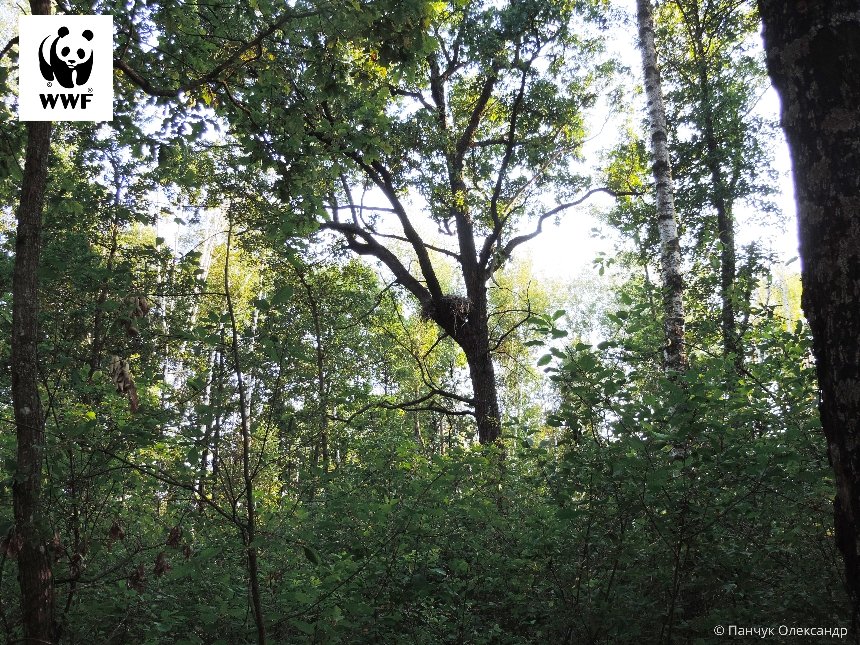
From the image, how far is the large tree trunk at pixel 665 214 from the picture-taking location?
240 inches

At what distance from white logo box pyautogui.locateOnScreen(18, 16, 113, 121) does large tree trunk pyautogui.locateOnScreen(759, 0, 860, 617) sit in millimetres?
4303

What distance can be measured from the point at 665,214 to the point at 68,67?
6.25 metres

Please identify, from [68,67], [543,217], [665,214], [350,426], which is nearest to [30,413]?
[350,426]

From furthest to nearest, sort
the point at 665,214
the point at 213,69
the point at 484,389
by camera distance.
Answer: the point at 484,389 < the point at 665,214 < the point at 213,69

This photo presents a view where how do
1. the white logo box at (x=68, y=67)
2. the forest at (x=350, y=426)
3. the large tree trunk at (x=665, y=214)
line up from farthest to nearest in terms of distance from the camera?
1. the large tree trunk at (x=665, y=214)
2. the white logo box at (x=68, y=67)
3. the forest at (x=350, y=426)

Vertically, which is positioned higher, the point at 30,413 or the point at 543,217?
the point at 543,217

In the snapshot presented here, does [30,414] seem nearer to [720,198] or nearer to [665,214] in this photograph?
[665,214]

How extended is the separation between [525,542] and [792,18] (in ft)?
12.0

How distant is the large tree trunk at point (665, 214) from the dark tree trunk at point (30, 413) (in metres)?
5.28

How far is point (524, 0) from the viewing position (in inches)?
362

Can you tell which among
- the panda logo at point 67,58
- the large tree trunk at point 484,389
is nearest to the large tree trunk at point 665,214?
the large tree trunk at point 484,389

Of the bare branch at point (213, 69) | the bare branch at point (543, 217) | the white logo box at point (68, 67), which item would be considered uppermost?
the bare branch at point (543, 217)

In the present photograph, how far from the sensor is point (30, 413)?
118 inches

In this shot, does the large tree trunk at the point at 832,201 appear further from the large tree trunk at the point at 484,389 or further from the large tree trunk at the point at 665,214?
the large tree trunk at the point at 484,389
